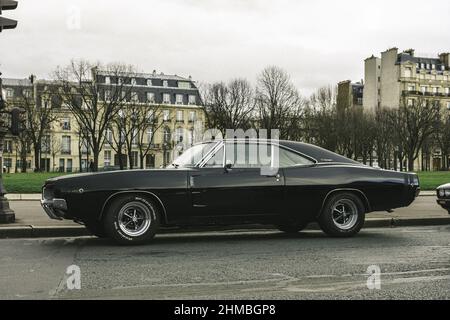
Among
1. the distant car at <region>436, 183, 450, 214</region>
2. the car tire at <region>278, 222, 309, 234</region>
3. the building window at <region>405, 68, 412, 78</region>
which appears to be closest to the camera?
the car tire at <region>278, 222, 309, 234</region>

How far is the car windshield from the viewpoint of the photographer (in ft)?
28.5

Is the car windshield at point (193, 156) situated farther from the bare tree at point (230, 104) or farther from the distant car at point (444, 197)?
the bare tree at point (230, 104)

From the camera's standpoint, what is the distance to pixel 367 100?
10244cm

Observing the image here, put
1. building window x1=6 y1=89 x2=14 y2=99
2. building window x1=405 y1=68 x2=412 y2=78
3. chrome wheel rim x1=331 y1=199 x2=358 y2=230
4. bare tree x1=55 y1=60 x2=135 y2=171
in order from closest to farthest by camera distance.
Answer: chrome wheel rim x1=331 y1=199 x2=358 y2=230 < bare tree x1=55 y1=60 x2=135 y2=171 < building window x1=6 y1=89 x2=14 y2=99 < building window x1=405 y1=68 x2=412 y2=78

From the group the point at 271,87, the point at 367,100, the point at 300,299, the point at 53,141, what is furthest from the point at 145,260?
the point at 367,100

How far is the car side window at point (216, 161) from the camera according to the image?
335 inches

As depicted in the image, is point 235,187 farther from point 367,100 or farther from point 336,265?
point 367,100

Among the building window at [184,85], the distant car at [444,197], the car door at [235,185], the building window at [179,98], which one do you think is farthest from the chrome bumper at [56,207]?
the building window at [184,85]

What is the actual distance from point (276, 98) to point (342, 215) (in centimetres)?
4744

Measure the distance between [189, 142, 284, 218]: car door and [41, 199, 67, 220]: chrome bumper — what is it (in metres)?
1.78

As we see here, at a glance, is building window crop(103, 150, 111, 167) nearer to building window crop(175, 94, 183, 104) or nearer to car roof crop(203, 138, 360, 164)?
building window crop(175, 94, 183, 104)

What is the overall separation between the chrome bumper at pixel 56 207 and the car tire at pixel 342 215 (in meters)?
3.85

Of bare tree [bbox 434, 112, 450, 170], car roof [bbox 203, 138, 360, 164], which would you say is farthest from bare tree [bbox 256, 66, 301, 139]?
car roof [bbox 203, 138, 360, 164]
